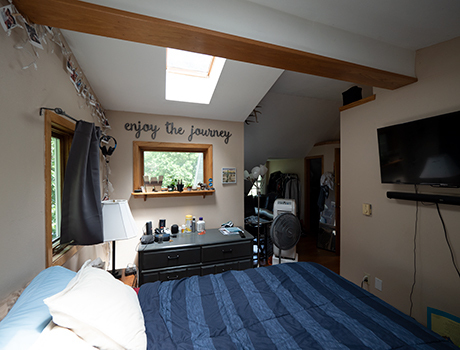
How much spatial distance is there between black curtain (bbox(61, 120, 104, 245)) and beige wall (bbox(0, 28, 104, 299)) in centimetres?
14

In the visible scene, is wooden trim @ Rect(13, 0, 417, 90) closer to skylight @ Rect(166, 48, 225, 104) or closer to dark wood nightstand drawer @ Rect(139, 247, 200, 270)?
skylight @ Rect(166, 48, 225, 104)

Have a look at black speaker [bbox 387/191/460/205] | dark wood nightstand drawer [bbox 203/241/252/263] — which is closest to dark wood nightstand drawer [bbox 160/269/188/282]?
dark wood nightstand drawer [bbox 203/241/252/263]

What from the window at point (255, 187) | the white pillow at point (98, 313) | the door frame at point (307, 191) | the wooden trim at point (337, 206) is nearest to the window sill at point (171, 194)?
the window at point (255, 187)

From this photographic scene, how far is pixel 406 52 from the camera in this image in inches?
66.9

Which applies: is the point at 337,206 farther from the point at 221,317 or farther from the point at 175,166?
the point at 221,317

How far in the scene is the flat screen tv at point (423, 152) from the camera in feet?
4.63

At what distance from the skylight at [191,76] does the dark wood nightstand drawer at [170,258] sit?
68.3 inches

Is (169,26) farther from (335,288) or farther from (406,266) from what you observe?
(406,266)

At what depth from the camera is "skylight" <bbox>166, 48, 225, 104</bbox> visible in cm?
210

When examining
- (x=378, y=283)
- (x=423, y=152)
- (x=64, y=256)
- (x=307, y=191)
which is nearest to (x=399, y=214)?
(x=423, y=152)

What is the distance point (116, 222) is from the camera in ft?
5.37

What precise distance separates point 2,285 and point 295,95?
11.7 feet

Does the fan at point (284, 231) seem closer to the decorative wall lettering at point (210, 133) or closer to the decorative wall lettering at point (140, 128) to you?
the decorative wall lettering at point (210, 133)

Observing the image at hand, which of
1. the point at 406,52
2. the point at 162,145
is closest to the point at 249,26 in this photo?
the point at 406,52
